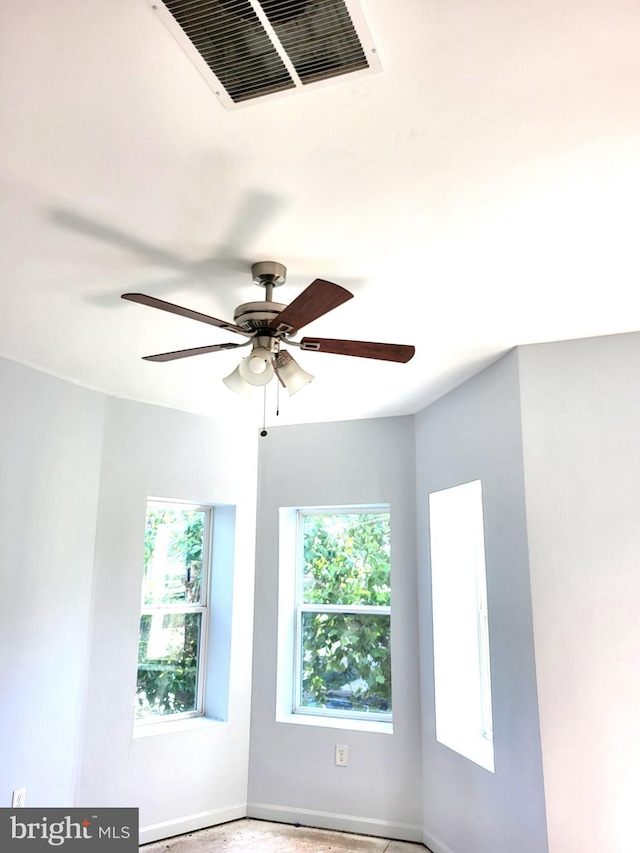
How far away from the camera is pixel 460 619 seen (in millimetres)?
3621

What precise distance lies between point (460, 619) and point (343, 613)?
855mm

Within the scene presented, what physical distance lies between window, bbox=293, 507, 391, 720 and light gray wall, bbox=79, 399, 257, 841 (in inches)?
15.6

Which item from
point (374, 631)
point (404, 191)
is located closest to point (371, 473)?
point (374, 631)

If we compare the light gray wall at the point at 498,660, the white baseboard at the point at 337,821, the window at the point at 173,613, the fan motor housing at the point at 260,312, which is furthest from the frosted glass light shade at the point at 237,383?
the white baseboard at the point at 337,821

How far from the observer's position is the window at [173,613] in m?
3.85

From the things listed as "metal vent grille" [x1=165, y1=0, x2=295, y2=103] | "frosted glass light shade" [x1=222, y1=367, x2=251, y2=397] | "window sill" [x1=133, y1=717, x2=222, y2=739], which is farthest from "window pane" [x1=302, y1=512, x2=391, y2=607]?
"metal vent grille" [x1=165, y1=0, x2=295, y2=103]

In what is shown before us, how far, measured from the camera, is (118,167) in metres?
1.61

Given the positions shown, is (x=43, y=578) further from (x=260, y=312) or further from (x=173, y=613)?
(x=260, y=312)

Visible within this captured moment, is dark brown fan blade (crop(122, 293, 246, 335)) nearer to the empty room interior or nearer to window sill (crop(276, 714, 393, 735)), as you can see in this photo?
the empty room interior

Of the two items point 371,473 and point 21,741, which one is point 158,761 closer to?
point 21,741

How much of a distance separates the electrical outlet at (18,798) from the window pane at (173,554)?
119 centimetres

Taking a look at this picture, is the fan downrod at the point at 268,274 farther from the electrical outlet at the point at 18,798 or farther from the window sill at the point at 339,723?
the window sill at the point at 339,723

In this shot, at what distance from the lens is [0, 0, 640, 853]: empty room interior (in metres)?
1.33

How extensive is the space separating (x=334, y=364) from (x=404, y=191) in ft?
4.69
